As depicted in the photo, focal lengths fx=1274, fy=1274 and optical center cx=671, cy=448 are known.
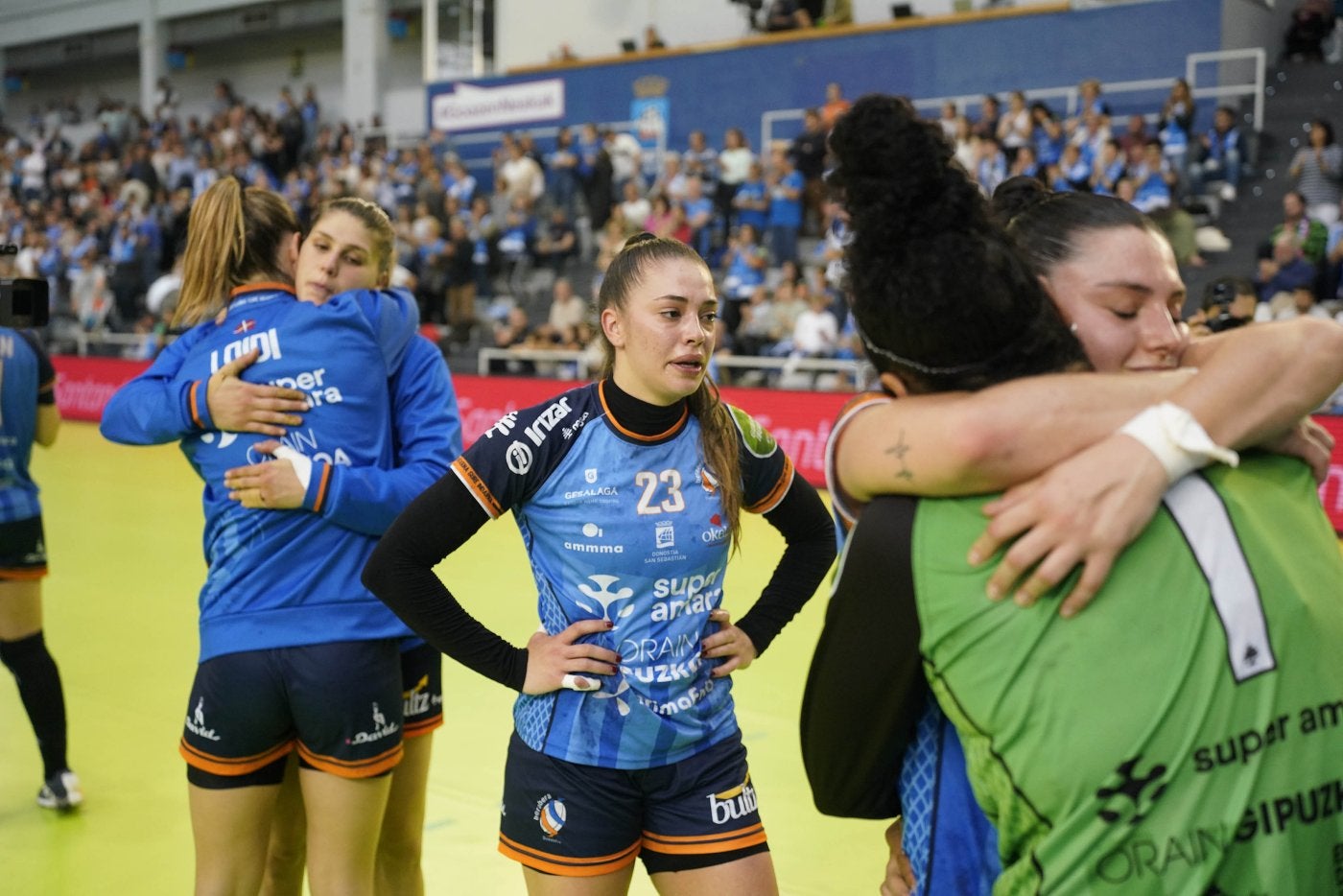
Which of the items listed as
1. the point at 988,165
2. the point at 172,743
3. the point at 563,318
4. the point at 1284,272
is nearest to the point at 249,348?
the point at 172,743

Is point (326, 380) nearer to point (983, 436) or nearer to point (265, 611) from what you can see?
point (265, 611)

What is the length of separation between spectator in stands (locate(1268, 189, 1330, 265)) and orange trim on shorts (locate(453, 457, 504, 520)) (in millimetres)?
11596

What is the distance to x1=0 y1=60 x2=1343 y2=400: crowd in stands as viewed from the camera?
1362 cm

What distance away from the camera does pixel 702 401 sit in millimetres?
2693

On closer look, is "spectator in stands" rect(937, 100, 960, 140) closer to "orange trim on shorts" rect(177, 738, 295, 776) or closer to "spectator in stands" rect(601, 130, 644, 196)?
"spectator in stands" rect(601, 130, 644, 196)

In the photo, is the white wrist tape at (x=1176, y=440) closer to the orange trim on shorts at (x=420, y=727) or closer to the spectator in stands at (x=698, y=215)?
the orange trim on shorts at (x=420, y=727)

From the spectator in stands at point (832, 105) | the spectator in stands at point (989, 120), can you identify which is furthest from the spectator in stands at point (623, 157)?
the spectator in stands at point (989, 120)

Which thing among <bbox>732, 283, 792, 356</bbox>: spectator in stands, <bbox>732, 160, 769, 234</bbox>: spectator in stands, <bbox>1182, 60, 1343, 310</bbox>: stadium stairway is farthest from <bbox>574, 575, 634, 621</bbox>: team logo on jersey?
<bbox>732, 160, 769, 234</bbox>: spectator in stands

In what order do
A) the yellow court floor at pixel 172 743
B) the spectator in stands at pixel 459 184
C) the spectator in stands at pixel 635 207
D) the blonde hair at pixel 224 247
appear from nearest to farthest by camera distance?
the blonde hair at pixel 224 247
the yellow court floor at pixel 172 743
the spectator in stands at pixel 635 207
the spectator in stands at pixel 459 184

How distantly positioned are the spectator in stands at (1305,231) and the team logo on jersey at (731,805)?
37.3 feet

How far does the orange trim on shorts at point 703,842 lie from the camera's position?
2.48m

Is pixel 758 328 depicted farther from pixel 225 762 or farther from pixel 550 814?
pixel 550 814

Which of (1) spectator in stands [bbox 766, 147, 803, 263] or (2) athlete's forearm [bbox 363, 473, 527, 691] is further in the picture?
(1) spectator in stands [bbox 766, 147, 803, 263]

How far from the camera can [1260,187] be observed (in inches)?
567
